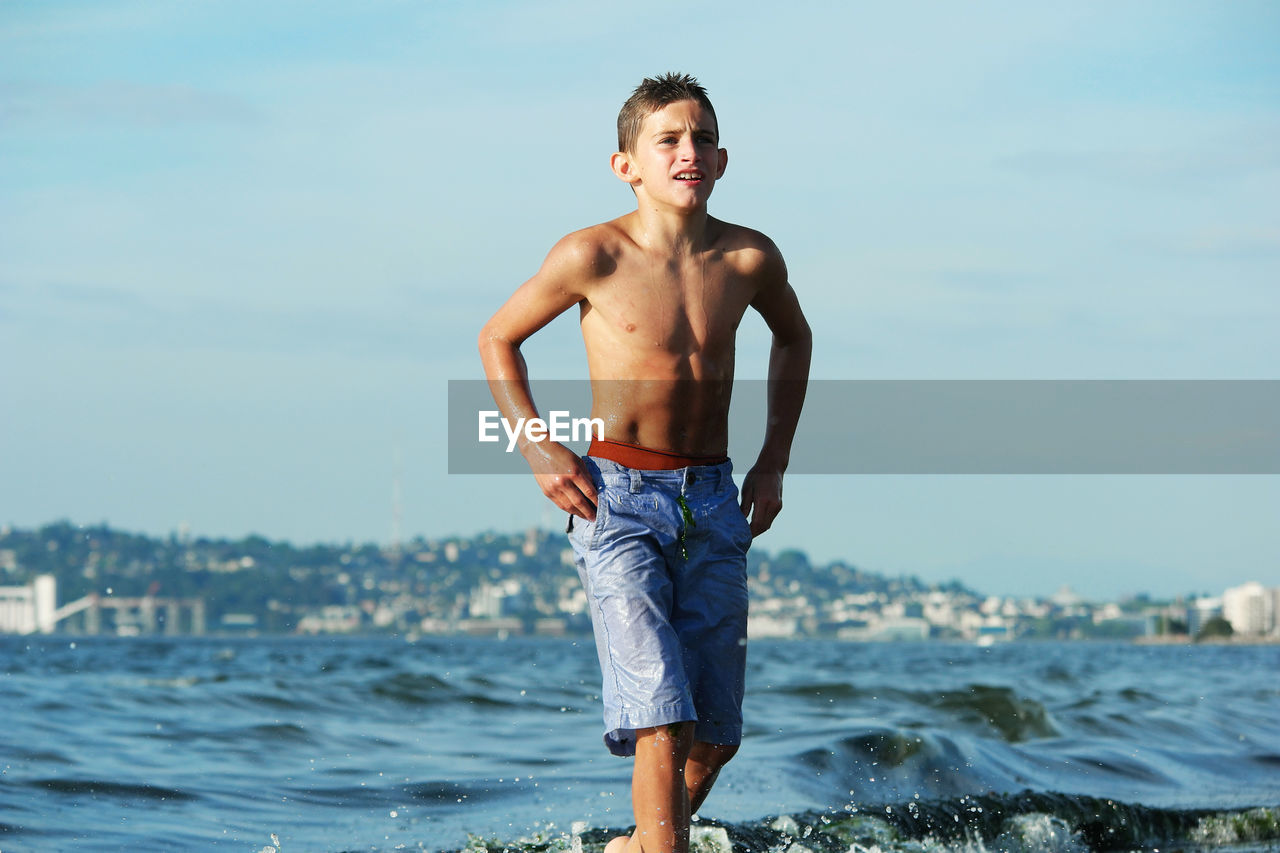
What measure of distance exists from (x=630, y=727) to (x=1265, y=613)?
97.5 metres

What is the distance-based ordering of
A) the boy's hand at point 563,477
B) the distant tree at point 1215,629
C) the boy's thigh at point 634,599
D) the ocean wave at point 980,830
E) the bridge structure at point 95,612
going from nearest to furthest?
the boy's thigh at point 634,599 < the boy's hand at point 563,477 < the ocean wave at point 980,830 < the distant tree at point 1215,629 < the bridge structure at point 95,612

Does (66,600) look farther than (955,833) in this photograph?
Yes

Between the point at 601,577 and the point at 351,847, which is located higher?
the point at 601,577

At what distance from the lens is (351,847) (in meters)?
6.18

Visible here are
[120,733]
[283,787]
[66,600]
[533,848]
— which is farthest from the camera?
[66,600]

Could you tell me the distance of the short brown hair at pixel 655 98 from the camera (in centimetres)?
416

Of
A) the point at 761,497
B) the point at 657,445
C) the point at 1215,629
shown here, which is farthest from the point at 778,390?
the point at 1215,629

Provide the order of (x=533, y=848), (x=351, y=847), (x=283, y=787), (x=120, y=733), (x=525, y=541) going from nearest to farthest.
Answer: (x=533, y=848)
(x=351, y=847)
(x=283, y=787)
(x=120, y=733)
(x=525, y=541)

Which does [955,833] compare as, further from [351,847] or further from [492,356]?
[492,356]

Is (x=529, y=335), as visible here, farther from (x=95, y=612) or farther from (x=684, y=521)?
(x=95, y=612)

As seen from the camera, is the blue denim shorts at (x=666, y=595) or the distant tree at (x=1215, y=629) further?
the distant tree at (x=1215, y=629)

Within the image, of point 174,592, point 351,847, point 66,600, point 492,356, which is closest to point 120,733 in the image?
point 351,847

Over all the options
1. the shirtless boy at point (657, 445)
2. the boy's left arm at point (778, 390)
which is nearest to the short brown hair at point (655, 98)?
the shirtless boy at point (657, 445)

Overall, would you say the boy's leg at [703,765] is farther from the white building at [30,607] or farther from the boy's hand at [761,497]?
the white building at [30,607]
